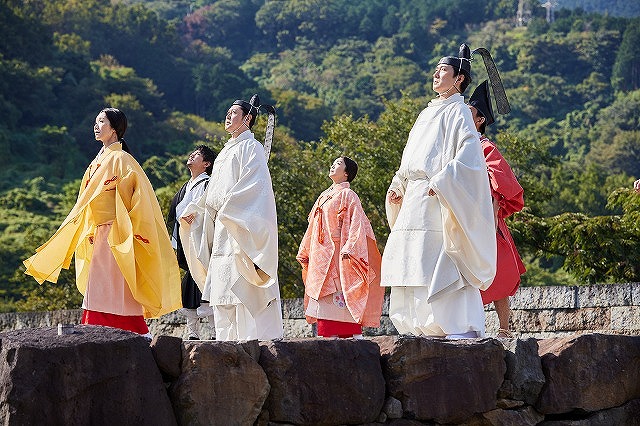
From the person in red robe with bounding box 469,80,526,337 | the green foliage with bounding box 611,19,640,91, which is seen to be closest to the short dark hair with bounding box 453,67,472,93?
the person in red robe with bounding box 469,80,526,337

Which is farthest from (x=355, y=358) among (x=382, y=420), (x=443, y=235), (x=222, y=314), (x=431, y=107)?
(x=222, y=314)

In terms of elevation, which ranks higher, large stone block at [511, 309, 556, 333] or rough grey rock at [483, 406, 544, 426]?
large stone block at [511, 309, 556, 333]

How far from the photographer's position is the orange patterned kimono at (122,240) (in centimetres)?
830

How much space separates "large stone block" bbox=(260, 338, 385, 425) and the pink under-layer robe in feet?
8.01

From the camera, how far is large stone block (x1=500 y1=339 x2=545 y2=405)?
21.8 ft

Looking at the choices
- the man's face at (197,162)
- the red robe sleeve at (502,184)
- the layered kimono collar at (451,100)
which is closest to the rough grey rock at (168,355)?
the layered kimono collar at (451,100)

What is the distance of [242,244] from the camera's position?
29.5 ft

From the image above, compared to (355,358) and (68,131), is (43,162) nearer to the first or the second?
(68,131)

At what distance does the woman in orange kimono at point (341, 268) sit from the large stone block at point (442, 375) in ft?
10.9

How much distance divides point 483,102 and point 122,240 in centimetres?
254

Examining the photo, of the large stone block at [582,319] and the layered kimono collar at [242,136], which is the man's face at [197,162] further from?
the large stone block at [582,319]

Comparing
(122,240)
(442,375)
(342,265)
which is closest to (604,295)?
(342,265)

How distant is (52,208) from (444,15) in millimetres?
72063

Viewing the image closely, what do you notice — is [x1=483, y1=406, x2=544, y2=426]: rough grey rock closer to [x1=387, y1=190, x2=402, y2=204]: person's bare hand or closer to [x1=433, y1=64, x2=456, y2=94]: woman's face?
[x1=387, y1=190, x2=402, y2=204]: person's bare hand
